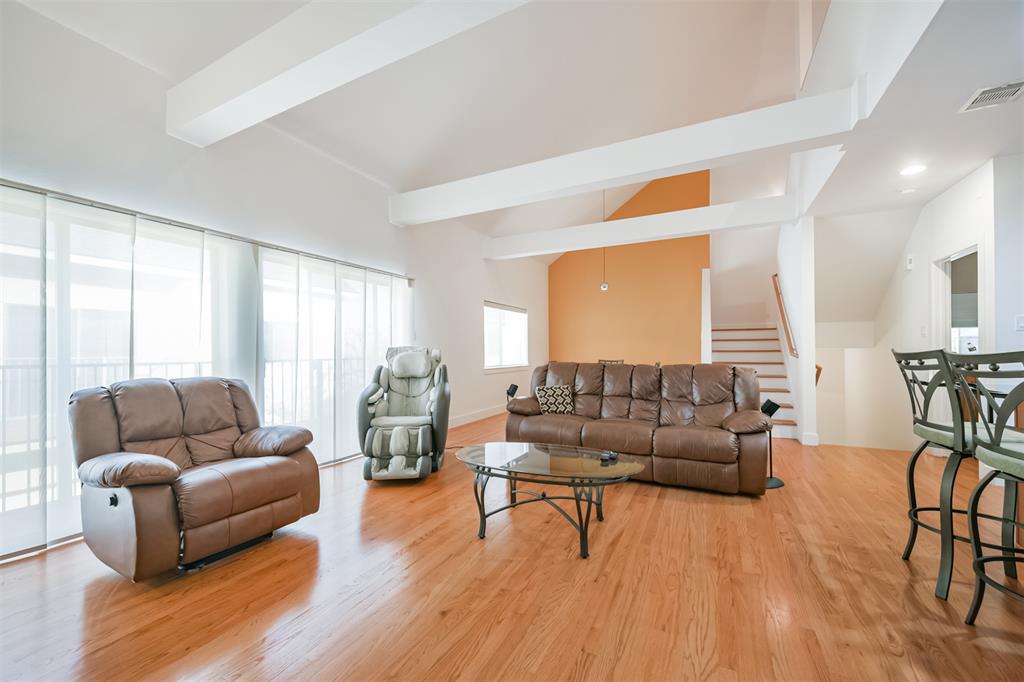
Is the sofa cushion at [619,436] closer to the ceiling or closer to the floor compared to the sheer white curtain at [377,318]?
closer to the floor

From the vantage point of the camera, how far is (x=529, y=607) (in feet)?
6.07

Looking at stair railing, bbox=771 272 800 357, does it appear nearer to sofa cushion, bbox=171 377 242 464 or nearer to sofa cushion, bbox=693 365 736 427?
sofa cushion, bbox=693 365 736 427

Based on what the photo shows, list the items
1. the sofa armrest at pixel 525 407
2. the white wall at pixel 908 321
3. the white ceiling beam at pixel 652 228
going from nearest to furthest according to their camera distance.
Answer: the white wall at pixel 908 321 < the sofa armrest at pixel 525 407 < the white ceiling beam at pixel 652 228

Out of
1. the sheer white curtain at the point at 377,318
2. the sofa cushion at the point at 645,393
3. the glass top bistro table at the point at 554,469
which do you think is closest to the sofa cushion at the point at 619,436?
the sofa cushion at the point at 645,393

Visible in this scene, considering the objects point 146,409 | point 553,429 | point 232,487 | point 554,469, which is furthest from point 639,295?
point 146,409

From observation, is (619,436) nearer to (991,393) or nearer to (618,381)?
(618,381)

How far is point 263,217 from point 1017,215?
233 inches

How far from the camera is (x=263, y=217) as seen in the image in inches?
143

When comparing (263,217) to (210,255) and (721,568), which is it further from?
(721,568)

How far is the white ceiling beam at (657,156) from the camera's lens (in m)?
3.03

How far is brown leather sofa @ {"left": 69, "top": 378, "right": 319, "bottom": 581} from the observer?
1.96 metres

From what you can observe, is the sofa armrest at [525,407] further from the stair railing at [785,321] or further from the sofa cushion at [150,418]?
the stair railing at [785,321]

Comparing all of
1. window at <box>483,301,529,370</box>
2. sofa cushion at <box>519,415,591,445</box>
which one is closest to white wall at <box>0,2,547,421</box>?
window at <box>483,301,529,370</box>

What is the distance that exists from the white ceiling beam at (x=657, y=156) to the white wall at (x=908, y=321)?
1.56 meters
